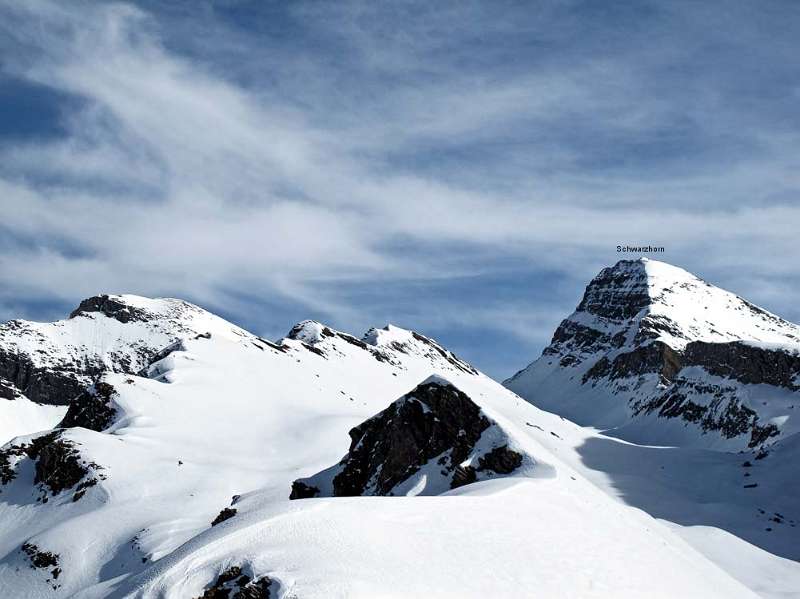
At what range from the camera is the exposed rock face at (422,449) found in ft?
162

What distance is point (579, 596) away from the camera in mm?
28750

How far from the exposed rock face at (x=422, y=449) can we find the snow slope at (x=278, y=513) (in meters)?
1.49

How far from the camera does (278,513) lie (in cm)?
2880

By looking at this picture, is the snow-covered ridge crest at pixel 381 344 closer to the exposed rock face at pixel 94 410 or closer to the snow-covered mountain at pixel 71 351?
the snow-covered mountain at pixel 71 351

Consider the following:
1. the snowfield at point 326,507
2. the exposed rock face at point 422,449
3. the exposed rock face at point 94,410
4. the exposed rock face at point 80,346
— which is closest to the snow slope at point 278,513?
the snowfield at point 326,507

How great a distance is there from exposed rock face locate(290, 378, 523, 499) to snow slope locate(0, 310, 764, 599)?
149 centimetres

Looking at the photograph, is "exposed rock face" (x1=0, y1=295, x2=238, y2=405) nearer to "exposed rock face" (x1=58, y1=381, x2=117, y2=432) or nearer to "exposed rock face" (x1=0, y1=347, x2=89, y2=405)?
"exposed rock face" (x1=0, y1=347, x2=89, y2=405)

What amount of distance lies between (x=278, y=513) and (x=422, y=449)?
84.5 ft

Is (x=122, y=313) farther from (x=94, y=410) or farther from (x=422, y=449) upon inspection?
(x=422, y=449)

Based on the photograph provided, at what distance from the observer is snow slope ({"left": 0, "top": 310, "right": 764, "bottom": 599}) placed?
26438 mm

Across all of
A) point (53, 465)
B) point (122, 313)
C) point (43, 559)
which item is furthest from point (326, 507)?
point (122, 313)

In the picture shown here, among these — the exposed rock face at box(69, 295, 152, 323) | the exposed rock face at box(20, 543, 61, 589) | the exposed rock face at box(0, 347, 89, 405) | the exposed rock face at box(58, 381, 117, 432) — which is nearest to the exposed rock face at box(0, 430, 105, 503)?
the exposed rock face at box(58, 381, 117, 432)

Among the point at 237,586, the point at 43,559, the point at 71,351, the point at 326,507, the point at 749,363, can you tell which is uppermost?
the point at 71,351

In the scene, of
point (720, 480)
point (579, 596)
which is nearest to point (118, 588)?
point (579, 596)
